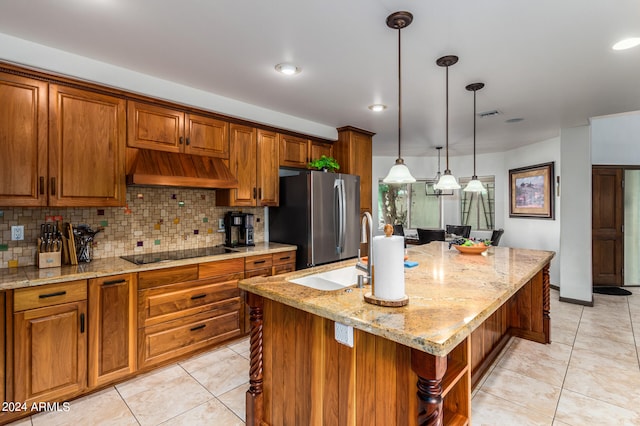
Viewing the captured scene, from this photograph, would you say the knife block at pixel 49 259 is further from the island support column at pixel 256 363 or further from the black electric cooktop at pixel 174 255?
the island support column at pixel 256 363

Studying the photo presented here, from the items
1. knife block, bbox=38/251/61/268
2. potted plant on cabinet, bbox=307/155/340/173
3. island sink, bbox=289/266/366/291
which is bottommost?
island sink, bbox=289/266/366/291

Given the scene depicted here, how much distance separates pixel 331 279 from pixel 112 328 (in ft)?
5.52

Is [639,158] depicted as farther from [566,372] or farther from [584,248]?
[566,372]

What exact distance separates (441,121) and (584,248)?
258cm

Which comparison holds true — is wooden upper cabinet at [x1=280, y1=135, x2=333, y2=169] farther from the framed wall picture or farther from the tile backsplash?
the framed wall picture

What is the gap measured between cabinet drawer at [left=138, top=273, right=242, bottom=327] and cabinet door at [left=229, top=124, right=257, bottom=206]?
85 cm

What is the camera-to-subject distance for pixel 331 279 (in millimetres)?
2266

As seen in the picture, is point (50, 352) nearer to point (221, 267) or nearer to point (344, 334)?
point (221, 267)

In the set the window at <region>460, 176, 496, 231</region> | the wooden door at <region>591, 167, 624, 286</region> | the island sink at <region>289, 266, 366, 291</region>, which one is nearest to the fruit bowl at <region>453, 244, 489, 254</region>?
the island sink at <region>289, 266, 366, 291</region>

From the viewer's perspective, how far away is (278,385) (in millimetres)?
1851

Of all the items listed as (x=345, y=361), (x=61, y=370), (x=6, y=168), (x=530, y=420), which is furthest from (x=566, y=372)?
(x=6, y=168)

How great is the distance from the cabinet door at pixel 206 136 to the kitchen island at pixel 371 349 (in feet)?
5.82

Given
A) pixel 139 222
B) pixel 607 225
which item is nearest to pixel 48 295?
pixel 139 222

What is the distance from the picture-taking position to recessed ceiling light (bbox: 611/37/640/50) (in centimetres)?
213
